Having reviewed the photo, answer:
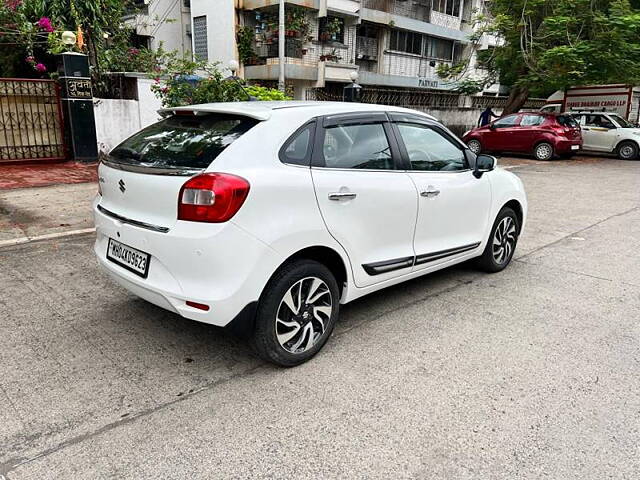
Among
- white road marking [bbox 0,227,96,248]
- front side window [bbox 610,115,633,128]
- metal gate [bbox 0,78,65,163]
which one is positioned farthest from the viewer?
front side window [bbox 610,115,633,128]

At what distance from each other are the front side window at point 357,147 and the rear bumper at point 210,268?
85 cm

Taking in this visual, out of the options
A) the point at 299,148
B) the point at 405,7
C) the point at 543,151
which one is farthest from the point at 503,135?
the point at 299,148

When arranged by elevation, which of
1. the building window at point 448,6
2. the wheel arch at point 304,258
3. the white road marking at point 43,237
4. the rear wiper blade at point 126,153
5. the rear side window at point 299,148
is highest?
the building window at point 448,6

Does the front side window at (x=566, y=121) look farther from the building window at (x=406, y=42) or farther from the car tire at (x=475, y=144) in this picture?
the building window at (x=406, y=42)

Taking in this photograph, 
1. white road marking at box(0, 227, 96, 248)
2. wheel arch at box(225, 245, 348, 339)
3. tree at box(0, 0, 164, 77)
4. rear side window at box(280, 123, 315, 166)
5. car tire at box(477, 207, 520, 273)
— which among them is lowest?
→ white road marking at box(0, 227, 96, 248)

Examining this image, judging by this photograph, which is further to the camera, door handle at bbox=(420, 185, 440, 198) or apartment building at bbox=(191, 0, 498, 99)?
apartment building at bbox=(191, 0, 498, 99)

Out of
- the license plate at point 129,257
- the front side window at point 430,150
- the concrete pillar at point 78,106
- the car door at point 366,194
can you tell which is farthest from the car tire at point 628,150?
the license plate at point 129,257

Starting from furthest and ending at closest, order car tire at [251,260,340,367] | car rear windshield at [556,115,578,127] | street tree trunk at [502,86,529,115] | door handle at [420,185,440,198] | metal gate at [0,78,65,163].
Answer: street tree trunk at [502,86,529,115] < car rear windshield at [556,115,578,127] < metal gate at [0,78,65,163] < door handle at [420,185,440,198] < car tire at [251,260,340,367]

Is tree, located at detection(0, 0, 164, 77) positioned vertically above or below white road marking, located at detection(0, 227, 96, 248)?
above

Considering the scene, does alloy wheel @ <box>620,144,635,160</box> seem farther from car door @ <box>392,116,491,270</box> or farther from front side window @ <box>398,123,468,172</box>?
front side window @ <box>398,123,468,172</box>

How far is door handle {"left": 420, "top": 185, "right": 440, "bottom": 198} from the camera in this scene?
402cm

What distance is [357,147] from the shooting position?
3.66 m


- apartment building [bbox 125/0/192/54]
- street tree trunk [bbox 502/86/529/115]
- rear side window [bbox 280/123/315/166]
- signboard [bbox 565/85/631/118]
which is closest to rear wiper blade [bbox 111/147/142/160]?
rear side window [bbox 280/123/315/166]

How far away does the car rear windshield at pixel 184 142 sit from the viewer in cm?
306
